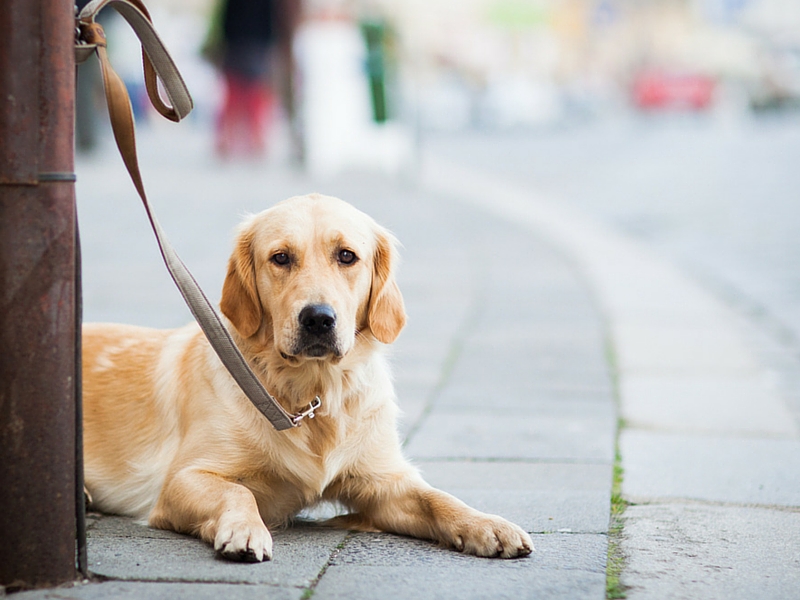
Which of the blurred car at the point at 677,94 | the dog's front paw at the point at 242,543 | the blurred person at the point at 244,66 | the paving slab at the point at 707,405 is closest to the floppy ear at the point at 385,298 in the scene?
the dog's front paw at the point at 242,543

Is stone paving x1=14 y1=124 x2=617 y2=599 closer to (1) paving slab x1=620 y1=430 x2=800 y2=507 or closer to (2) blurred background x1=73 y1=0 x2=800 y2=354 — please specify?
(1) paving slab x1=620 y1=430 x2=800 y2=507

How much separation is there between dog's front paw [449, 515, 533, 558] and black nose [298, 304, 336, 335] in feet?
2.28

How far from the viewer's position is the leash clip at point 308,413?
3.20m

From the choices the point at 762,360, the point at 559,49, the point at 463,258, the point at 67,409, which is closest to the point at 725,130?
the point at 463,258

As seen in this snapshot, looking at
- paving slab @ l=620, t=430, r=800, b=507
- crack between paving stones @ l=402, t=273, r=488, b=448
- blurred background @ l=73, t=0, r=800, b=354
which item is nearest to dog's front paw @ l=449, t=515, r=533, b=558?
paving slab @ l=620, t=430, r=800, b=507

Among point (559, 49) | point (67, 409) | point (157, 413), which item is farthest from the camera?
point (559, 49)

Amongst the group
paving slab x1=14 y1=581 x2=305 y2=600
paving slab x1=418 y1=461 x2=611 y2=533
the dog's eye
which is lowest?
paving slab x1=418 y1=461 x2=611 y2=533

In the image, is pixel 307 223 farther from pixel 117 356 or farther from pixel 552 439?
pixel 552 439

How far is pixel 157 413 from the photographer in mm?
3625

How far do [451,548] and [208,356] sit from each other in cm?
99

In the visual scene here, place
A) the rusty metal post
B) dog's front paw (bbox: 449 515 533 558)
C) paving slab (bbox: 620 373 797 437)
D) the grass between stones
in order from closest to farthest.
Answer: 1. the rusty metal post
2. the grass between stones
3. dog's front paw (bbox: 449 515 533 558)
4. paving slab (bbox: 620 373 797 437)

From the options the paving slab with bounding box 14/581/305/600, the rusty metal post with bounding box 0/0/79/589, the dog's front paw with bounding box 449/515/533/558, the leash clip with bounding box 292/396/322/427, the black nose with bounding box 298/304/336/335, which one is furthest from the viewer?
the leash clip with bounding box 292/396/322/427

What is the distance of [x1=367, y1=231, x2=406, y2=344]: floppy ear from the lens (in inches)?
135

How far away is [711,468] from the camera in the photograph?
4.11 metres
